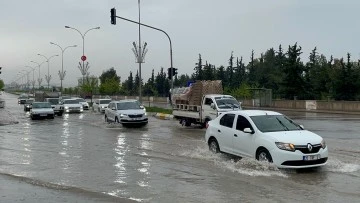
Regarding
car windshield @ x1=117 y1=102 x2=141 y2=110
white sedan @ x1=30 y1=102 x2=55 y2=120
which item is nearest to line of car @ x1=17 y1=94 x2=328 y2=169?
car windshield @ x1=117 y1=102 x2=141 y2=110

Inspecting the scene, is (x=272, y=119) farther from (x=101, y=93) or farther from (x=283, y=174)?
(x=101, y=93)

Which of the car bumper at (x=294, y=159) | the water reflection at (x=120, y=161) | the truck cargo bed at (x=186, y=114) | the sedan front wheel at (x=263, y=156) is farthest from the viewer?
the truck cargo bed at (x=186, y=114)

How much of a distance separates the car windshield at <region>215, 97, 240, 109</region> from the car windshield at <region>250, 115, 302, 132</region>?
9.53 meters

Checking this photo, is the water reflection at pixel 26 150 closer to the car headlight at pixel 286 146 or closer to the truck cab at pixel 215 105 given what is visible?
the car headlight at pixel 286 146

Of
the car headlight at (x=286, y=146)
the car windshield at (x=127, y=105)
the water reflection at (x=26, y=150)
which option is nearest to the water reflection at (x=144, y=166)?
the car headlight at (x=286, y=146)

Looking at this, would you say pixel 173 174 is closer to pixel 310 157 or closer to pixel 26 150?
pixel 310 157

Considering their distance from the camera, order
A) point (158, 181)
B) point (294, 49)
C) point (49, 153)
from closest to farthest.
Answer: point (158, 181), point (49, 153), point (294, 49)

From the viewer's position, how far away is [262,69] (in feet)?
303

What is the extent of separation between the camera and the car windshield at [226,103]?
2184 cm

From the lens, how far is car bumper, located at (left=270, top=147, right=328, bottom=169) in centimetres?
1023

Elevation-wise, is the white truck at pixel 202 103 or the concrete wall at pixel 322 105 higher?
the white truck at pixel 202 103

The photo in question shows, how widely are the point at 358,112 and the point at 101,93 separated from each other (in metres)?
75.6

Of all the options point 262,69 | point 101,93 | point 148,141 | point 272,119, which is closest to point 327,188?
point 272,119

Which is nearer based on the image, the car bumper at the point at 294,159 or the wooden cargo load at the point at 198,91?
the car bumper at the point at 294,159
